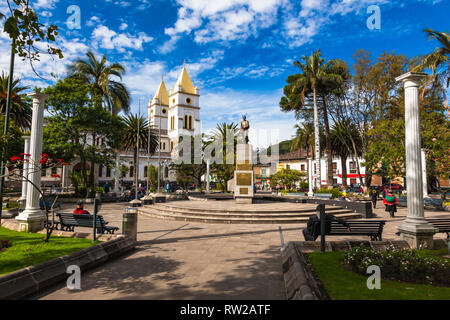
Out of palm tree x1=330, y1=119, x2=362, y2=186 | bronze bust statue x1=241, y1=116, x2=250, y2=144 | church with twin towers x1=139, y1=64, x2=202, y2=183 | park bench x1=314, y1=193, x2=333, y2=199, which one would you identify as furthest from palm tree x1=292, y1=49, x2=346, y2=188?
church with twin towers x1=139, y1=64, x2=202, y2=183

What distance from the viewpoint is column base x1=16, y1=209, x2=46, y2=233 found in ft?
28.4

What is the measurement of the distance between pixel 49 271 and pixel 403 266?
21.0 feet

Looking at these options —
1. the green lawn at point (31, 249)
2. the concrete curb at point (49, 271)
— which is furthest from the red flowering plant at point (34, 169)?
the concrete curb at point (49, 271)

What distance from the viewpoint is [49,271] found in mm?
5051

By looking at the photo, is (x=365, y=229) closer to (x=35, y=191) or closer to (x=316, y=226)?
(x=316, y=226)

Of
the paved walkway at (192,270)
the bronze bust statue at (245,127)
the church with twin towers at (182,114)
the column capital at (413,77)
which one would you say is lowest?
the paved walkway at (192,270)

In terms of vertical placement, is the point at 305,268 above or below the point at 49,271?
above

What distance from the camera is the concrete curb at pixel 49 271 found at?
168 inches

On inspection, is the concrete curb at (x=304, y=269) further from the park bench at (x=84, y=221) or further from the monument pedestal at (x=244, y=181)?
the monument pedestal at (x=244, y=181)

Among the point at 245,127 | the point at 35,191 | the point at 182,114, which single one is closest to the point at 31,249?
the point at 35,191

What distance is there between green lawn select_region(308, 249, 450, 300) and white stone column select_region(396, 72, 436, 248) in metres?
3.14

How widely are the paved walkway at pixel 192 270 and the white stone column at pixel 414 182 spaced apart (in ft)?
7.97

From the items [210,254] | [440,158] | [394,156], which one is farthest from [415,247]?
[394,156]

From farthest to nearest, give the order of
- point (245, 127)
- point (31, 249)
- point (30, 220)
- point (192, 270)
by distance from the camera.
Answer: point (245, 127)
point (30, 220)
point (31, 249)
point (192, 270)
